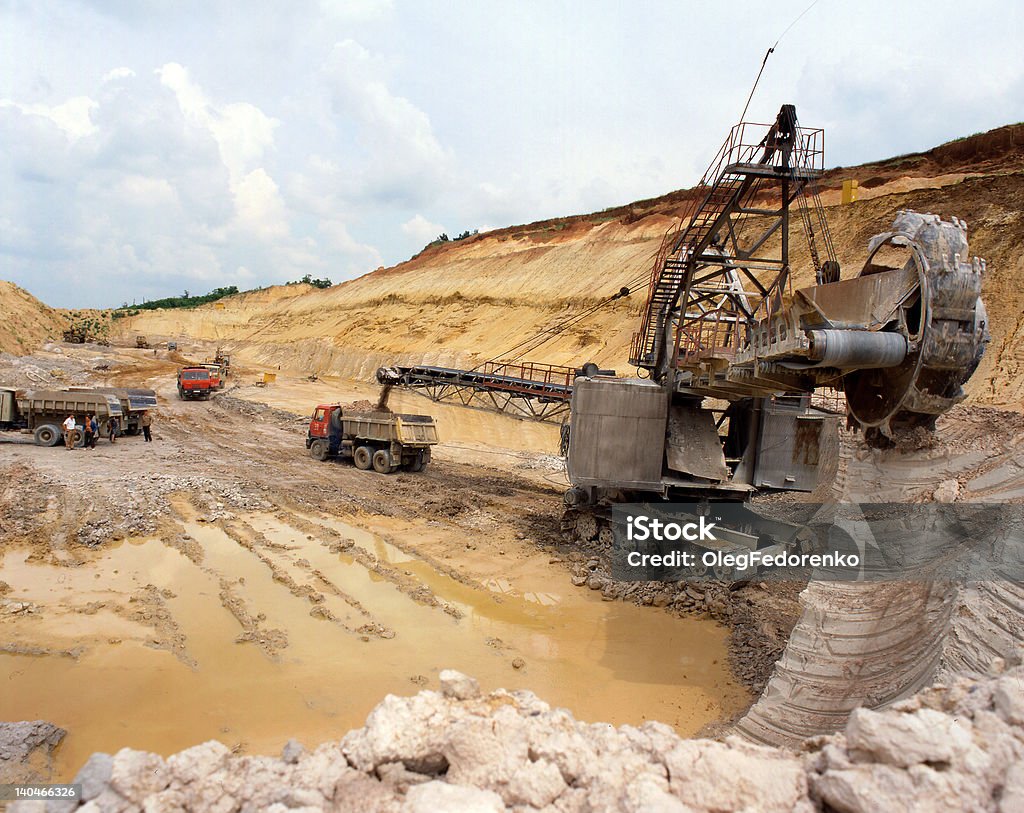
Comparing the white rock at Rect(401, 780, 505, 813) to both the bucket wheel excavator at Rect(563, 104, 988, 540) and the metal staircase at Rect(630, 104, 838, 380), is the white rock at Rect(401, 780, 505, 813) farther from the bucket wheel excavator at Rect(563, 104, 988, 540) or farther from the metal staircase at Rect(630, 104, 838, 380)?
the metal staircase at Rect(630, 104, 838, 380)

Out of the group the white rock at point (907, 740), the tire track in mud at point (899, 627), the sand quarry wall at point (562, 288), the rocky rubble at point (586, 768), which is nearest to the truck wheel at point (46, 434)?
the sand quarry wall at point (562, 288)

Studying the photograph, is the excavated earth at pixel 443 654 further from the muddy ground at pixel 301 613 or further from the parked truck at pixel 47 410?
the parked truck at pixel 47 410

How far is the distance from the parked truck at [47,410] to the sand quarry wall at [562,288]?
20.3 m

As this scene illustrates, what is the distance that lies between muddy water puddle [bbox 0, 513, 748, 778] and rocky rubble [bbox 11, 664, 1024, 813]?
364 centimetres

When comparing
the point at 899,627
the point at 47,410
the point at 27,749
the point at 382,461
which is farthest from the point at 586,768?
the point at 47,410

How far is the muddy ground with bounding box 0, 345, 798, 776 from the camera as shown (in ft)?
25.5

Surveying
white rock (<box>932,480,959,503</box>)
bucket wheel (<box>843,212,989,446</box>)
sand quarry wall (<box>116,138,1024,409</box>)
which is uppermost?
sand quarry wall (<box>116,138,1024,409</box>)

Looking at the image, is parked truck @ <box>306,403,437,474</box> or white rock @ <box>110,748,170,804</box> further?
parked truck @ <box>306,403,437,474</box>

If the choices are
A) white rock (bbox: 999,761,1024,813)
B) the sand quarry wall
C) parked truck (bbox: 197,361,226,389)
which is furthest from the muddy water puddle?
parked truck (bbox: 197,361,226,389)

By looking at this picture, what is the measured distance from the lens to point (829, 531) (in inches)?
479

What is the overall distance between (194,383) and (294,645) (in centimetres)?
3066

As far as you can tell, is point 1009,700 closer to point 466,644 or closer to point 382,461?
point 466,644

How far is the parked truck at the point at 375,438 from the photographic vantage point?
2061 centimetres

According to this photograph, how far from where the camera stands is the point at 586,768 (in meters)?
3.60
